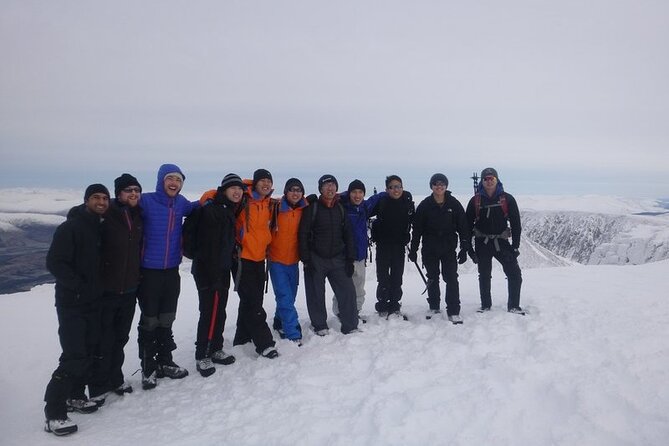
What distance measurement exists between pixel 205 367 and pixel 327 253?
293 cm

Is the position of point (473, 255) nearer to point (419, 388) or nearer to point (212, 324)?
point (419, 388)

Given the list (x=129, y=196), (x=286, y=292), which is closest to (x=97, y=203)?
(x=129, y=196)

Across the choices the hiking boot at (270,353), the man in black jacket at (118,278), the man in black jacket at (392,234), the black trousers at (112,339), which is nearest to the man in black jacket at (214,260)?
the hiking boot at (270,353)

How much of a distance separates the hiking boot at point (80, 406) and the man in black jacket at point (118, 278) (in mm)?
188

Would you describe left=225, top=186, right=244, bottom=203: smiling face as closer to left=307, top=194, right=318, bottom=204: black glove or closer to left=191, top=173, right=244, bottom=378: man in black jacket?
left=191, top=173, right=244, bottom=378: man in black jacket

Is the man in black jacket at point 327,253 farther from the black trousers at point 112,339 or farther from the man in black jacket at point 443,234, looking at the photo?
the black trousers at point 112,339

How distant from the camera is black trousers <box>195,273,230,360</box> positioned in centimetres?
656

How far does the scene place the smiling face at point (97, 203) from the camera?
5.46 m

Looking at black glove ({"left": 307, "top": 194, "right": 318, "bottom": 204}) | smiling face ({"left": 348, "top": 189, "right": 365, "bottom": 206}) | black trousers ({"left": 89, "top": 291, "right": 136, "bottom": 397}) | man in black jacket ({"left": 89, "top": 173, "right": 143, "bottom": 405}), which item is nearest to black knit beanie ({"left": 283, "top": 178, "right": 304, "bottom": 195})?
black glove ({"left": 307, "top": 194, "right": 318, "bottom": 204})

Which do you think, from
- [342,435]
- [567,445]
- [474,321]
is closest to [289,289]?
[342,435]

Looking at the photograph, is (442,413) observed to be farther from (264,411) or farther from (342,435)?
(264,411)

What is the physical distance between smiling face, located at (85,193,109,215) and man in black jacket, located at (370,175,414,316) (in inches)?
194

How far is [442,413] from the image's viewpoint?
4766mm

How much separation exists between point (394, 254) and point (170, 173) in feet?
15.4
